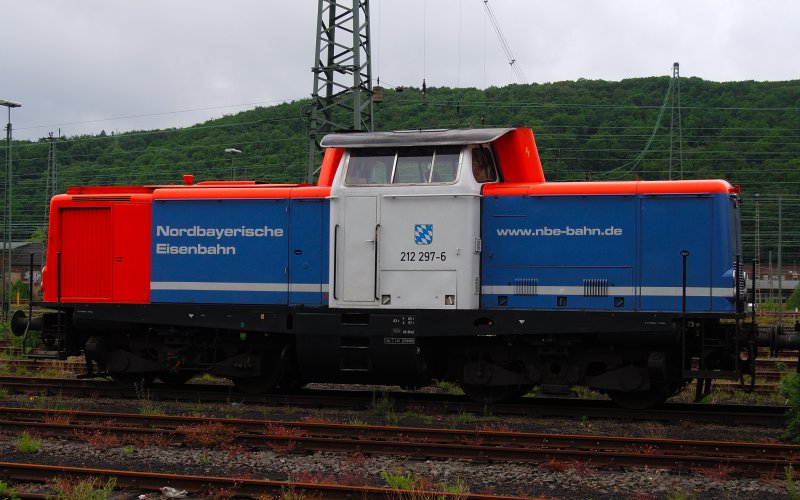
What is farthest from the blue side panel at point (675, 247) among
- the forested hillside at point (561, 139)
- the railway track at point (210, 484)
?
the forested hillside at point (561, 139)

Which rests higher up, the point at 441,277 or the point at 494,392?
the point at 441,277

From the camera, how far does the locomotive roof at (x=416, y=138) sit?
11245 mm

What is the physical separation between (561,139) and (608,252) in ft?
126

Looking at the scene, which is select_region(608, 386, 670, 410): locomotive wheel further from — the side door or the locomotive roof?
the locomotive roof

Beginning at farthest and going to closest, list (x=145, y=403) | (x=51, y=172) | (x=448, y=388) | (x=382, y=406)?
(x=51, y=172)
(x=448, y=388)
(x=145, y=403)
(x=382, y=406)

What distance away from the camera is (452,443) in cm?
955

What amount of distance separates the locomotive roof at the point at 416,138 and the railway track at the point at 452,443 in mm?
4008

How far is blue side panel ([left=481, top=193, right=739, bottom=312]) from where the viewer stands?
1069 cm

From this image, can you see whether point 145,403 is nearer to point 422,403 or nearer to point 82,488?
point 422,403

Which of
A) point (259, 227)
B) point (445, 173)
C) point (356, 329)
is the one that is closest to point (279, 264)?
point (259, 227)

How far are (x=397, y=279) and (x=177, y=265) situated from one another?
369 centimetres

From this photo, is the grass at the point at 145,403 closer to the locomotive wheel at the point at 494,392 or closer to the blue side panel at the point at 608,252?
the locomotive wheel at the point at 494,392

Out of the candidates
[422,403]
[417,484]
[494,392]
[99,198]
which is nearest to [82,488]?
[417,484]

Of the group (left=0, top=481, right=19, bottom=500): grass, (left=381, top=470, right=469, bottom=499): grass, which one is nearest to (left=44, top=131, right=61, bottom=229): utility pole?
(left=0, top=481, right=19, bottom=500): grass
